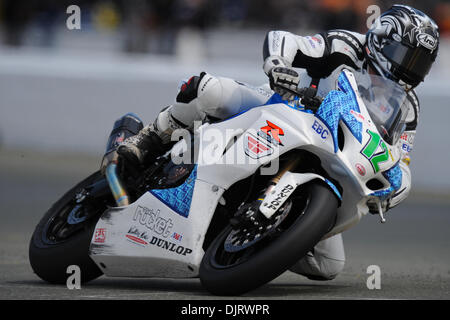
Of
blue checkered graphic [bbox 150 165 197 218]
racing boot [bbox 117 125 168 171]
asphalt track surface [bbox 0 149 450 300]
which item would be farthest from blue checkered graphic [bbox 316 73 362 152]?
racing boot [bbox 117 125 168 171]

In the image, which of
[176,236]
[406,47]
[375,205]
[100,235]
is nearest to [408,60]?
[406,47]

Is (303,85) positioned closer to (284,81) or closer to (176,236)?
(284,81)

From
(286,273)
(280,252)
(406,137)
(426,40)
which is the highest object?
(426,40)

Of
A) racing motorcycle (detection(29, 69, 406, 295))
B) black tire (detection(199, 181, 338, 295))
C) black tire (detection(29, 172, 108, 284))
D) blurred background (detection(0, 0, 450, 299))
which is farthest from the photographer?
blurred background (detection(0, 0, 450, 299))

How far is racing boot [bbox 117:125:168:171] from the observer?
19.7 feet

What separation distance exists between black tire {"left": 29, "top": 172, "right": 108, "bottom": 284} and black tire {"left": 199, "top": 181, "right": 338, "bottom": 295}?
1.05m

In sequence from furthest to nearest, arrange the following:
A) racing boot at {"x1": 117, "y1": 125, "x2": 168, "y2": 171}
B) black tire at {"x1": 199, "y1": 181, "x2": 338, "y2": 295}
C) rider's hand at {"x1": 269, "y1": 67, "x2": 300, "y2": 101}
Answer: racing boot at {"x1": 117, "y1": 125, "x2": 168, "y2": 171}
rider's hand at {"x1": 269, "y1": 67, "x2": 300, "y2": 101}
black tire at {"x1": 199, "y1": 181, "x2": 338, "y2": 295}

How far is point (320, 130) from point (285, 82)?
367 mm

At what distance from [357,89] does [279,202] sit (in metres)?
0.82

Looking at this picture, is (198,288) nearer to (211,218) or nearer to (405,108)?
(211,218)

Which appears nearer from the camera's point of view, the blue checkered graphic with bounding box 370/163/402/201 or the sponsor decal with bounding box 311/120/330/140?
the sponsor decal with bounding box 311/120/330/140

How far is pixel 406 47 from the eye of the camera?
216 inches

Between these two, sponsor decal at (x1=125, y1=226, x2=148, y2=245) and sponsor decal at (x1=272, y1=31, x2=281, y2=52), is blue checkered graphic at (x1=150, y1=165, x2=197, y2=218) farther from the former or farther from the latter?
sponsor decal at (x1=272, y1=31, x2=281, y2=52)

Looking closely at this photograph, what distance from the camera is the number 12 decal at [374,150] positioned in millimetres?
5066
